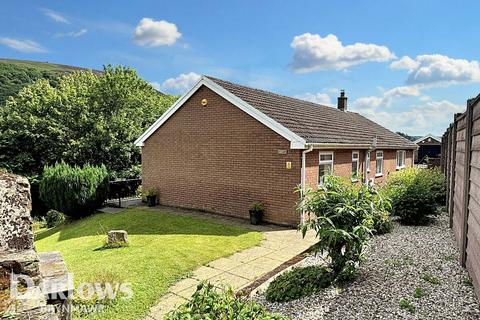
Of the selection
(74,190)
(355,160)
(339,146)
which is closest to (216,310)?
(339,146)

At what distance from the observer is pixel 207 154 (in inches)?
→ 490

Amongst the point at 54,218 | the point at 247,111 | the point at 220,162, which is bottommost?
the point at 54,218

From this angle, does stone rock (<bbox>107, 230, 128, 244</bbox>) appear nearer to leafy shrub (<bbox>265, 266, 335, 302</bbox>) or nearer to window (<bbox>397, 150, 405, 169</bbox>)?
leafy shrub (<bbox>265, 266, 335, 302</bbox>)

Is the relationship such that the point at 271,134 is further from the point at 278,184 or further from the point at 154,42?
the point at 154,42

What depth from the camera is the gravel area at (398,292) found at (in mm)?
3840

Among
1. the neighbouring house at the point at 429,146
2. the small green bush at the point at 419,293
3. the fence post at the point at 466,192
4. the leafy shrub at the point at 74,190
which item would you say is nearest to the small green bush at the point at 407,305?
the small green bush at the point at 419,293

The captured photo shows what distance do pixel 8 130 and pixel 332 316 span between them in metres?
22.8

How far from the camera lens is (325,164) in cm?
1157

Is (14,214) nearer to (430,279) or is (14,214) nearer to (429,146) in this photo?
(430,279)

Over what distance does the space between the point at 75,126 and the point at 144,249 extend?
55.2ft

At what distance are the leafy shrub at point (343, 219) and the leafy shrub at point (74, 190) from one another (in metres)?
11.8

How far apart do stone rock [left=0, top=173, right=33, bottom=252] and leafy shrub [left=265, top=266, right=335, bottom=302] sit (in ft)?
11.0

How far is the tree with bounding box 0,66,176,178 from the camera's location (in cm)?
2019

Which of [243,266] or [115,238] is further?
[115,238]
